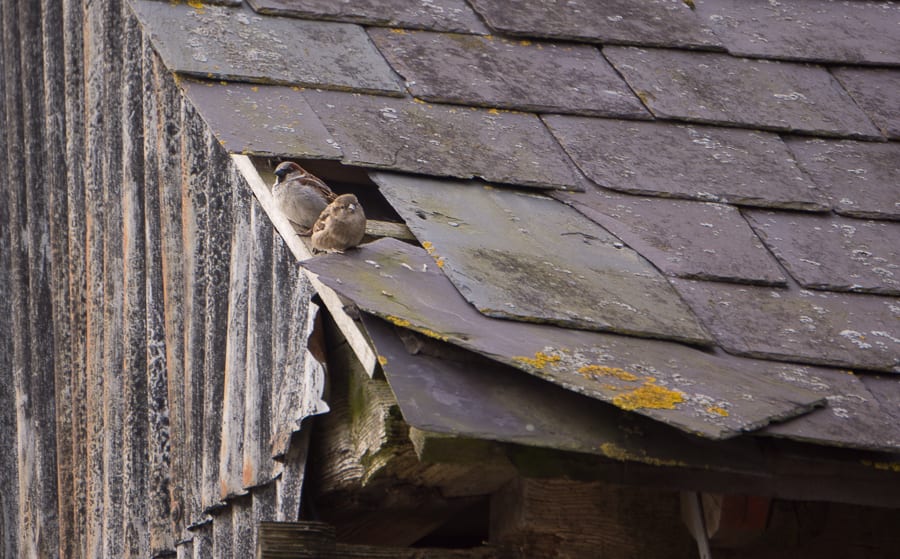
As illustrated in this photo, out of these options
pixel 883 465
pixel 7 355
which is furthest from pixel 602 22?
pixel 7 355

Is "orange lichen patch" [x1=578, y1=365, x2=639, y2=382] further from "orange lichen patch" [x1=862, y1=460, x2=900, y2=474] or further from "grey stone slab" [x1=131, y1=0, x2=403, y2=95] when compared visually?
"grey stone slab" [x1=131, y1=0, x2=403, y2=95]

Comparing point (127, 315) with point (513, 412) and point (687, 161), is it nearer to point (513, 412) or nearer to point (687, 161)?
point (687, 161)

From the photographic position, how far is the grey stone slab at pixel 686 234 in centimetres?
275

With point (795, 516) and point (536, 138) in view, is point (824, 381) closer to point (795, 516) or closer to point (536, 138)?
point (795, 516)

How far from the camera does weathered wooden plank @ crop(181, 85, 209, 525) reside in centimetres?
383

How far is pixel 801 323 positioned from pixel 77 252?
3.36m

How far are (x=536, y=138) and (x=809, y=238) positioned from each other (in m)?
0.65

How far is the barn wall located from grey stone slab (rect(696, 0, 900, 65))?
1.43 meters

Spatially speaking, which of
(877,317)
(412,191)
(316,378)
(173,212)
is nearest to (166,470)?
(173,212)

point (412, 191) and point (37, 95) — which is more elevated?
point (37, 95)

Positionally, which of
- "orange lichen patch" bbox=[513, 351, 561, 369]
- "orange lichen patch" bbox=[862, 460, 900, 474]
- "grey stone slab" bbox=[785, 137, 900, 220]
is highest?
"grey stone slab" bbox=[785, 137, 900, 220]

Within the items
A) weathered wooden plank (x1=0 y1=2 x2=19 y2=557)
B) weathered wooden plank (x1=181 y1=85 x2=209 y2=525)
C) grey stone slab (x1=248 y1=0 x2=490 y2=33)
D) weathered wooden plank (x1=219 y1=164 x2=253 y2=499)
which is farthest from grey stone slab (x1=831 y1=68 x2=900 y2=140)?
weathered wooden plank (x1=0 y1=2 x2=19 y2=557)

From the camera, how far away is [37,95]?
565cm

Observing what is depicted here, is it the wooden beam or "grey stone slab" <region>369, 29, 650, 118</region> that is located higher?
"grey stone slab" <region>369, 29, 650, 118</region>
